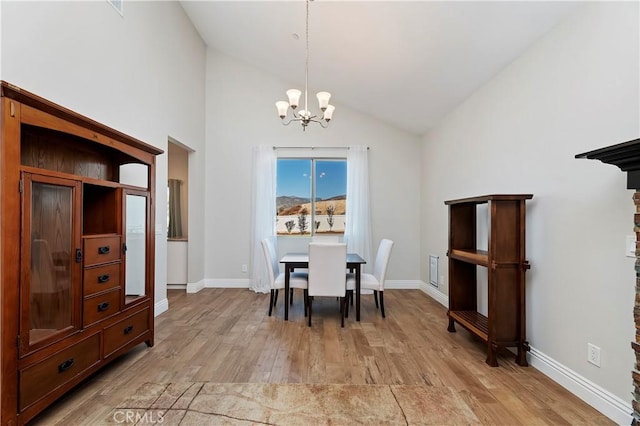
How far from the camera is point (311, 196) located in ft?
18.1

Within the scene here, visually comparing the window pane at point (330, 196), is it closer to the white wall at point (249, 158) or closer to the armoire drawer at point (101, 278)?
the white wall at point (249, 158)

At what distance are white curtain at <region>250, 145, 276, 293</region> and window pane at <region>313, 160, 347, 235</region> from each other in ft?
2.53

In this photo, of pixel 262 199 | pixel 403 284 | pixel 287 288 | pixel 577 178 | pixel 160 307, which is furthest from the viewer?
pixel 403 284

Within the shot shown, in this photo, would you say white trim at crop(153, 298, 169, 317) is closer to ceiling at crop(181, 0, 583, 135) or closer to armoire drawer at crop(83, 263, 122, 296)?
armoire drawer at crop(83, 263, 122, 296)

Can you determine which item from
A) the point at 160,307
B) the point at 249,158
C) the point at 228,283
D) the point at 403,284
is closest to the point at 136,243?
the point at 160,307

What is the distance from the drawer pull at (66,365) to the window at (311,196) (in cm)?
368

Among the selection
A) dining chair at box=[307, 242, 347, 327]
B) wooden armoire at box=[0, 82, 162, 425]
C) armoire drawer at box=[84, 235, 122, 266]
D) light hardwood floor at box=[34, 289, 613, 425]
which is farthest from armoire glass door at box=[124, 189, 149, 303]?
dining chair at box=[307, 242, 347, 327]

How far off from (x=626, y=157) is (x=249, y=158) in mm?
4762

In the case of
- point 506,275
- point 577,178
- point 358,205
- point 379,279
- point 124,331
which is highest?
point 577,178

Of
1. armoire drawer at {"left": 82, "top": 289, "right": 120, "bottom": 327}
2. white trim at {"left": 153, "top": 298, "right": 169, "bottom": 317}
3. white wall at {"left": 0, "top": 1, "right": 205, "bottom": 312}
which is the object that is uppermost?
white wall at {"left": 0, "top": 1, "right": 205, "bottom": 312}

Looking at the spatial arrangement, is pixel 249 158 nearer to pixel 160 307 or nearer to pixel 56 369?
pixel 160 307

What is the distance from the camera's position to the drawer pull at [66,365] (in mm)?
1866

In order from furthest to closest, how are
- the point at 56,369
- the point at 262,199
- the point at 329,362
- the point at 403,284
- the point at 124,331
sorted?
the point at 403,284, the point at 262,199, the point at 329,362, the point at 124,331, the point at 56,369

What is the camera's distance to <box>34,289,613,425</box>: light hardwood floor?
1962mm
